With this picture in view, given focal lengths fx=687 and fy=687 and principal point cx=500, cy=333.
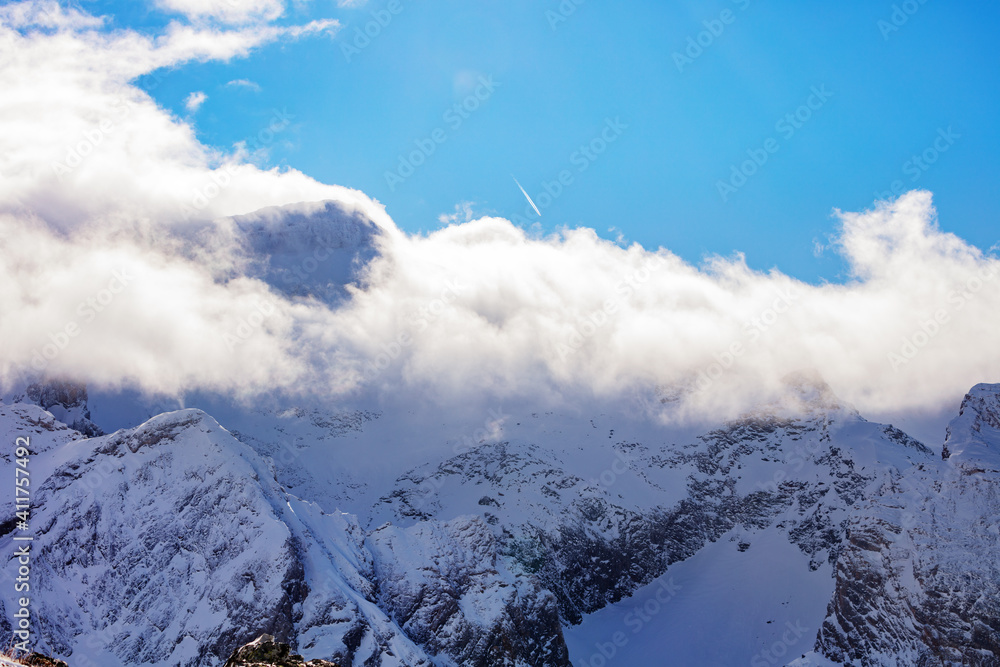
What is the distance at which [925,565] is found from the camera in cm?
9788

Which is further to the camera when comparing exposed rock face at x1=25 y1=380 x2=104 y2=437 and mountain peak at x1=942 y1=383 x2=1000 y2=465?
exposed rock face at x1=25 y1=380 x2=104 y2=437

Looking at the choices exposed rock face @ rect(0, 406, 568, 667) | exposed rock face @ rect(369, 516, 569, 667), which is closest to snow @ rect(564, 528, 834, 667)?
exposed rock face @ rect(369, 516, 569, 667)

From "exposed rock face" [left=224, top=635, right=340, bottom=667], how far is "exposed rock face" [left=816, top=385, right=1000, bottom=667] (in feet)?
303

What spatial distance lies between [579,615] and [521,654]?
76020 mm

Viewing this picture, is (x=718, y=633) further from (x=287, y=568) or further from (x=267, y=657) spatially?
(x=267, y=657)

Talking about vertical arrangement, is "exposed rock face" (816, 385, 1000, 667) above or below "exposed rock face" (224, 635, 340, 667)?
above

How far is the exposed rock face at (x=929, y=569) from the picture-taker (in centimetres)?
9075

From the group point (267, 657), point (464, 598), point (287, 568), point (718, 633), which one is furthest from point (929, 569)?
point (718, 633)

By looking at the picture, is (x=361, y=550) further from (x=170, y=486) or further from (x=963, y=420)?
(x=963, y=420)

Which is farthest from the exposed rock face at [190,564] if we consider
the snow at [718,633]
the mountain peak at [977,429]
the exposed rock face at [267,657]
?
the mountain peak at [977,429]

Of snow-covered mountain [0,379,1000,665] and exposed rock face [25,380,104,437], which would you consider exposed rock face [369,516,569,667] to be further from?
exposed rock face [25,380,104,437]

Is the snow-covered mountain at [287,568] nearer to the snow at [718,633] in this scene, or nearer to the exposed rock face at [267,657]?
the exposed rock face at [267,657]

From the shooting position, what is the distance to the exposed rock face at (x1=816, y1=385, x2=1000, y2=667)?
90.8 meters

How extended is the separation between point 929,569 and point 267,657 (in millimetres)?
98019
